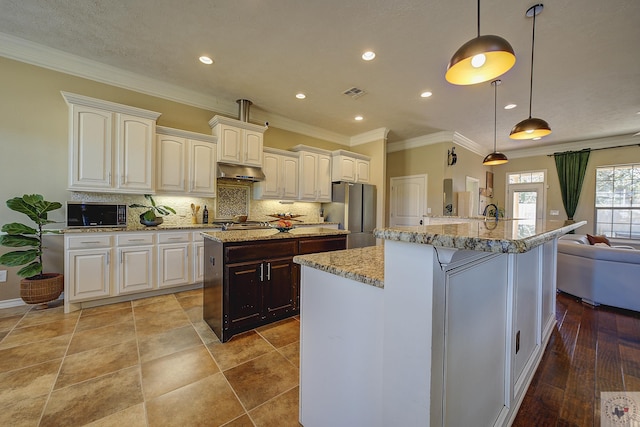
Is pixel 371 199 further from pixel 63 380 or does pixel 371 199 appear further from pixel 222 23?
pixel 63 380

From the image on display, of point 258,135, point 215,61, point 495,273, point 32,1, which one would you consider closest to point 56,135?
point 32,1

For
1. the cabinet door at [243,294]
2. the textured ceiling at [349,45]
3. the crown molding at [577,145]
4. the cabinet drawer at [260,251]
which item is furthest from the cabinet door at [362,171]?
the crown molding at [577,145]

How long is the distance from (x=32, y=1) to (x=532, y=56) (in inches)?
192

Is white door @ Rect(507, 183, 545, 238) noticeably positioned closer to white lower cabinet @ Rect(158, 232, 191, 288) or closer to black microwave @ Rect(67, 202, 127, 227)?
white lower cabinet @ Rect(158, 232, 191, 288)

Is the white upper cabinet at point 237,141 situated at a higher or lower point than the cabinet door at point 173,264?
higher

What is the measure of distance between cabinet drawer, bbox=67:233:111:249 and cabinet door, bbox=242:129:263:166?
207cm

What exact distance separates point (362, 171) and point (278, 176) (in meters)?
1.93

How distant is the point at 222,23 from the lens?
7.92 feet

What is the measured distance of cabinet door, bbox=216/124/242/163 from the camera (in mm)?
3871

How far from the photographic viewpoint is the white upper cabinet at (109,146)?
2855 mm

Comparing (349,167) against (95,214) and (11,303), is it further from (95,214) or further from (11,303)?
(11,303)

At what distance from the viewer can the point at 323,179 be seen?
521 cm

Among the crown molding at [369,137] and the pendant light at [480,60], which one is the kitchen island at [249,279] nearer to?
the pendant light at [480,60]

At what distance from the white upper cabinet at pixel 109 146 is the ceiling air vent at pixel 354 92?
2654 mm
